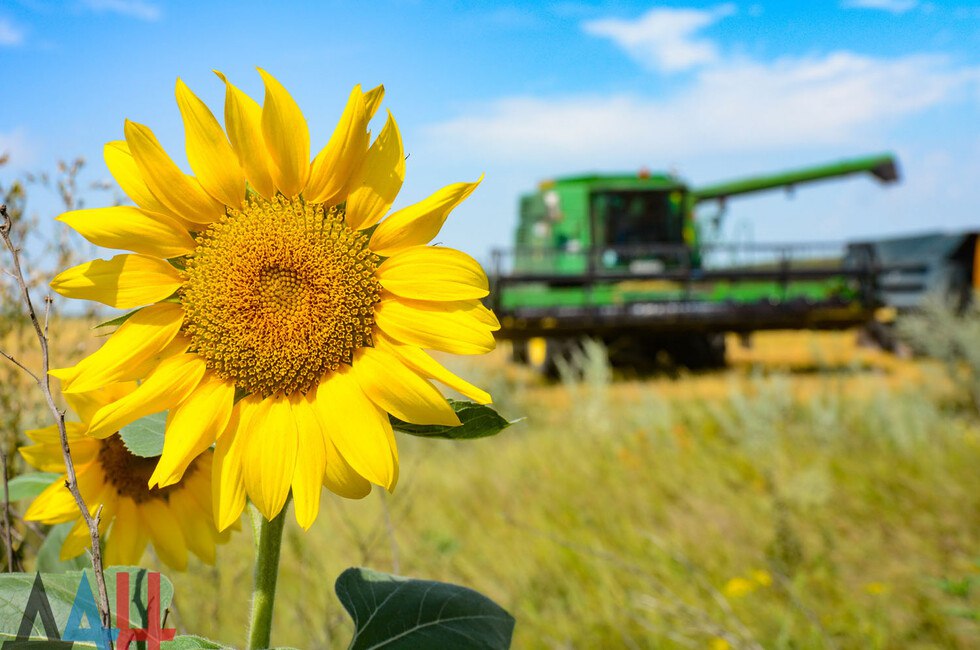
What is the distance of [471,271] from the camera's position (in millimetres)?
709

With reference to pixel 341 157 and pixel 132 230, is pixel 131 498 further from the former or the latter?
pixel 341 157

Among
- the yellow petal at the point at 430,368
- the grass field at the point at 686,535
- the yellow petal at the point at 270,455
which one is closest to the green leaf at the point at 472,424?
the yellow petal at the point at 430,368

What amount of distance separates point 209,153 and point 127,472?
45 cm

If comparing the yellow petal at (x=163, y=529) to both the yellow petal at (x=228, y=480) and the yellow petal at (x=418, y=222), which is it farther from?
the yellow petal at (x=418, y=222)

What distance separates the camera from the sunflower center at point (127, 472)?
0.97 metres

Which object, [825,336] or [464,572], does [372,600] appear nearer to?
[464,572]

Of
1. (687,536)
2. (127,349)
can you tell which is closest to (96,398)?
(127,349)

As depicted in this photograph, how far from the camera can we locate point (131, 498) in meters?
0.97

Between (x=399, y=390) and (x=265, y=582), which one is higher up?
(x=399, y=390)

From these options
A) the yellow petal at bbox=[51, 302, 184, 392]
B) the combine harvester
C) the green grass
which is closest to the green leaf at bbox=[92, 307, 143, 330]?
the yellow petal at bbox=[51, 302, 184, 392]

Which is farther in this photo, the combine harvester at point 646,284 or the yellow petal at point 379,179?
the combine harvester at point 646,284

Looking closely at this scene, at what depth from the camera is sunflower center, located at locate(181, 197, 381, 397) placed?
0.72 meters

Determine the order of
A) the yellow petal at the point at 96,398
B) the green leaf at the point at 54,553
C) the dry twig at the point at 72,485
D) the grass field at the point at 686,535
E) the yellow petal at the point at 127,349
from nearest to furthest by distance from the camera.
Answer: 1. the dry twig at the point at 72,485
2. the yellow petal at the point at 127,349
3. the yellow petal at the point at 96,398
4. the green leaf at the point at 54,553
5. the grass field at the point at 686,535

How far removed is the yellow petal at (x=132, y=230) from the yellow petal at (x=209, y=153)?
49mm
